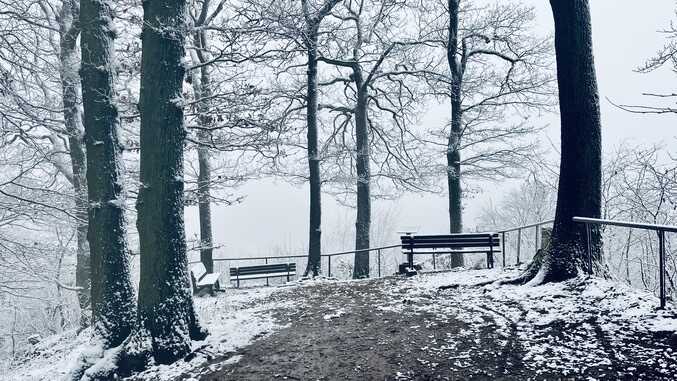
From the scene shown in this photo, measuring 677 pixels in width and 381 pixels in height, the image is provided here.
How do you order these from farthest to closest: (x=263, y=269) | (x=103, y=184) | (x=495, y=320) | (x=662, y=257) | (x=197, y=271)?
1. (x=263, y=269)
2. (x=197, y=271)
3. (x=103, y=184)
4. (x=495, y=320)
5. (x=662, y=257)

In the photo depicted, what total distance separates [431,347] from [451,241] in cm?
591

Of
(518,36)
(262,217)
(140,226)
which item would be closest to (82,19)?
(140,226)

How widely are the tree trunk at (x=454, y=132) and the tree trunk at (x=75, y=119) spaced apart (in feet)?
32.4

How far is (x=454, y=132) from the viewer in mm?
14008

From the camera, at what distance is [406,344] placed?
5262mm

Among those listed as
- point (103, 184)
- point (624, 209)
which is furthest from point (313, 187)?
point (624, 209)

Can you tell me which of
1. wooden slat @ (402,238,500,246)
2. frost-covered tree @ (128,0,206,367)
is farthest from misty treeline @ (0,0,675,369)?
wooden slat @ (402,238,500,246)

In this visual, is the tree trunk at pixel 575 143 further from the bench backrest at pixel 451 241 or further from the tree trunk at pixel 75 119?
the tree trunk at pixel 75 119

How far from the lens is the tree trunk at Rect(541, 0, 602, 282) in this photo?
20.5 ft

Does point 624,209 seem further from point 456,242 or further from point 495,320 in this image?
point 495,320

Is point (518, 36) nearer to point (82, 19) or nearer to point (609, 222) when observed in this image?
point (609, 222)

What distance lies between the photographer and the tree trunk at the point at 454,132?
13.8 m

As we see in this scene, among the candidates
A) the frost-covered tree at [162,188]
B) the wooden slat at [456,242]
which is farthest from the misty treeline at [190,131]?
the wooden slat at [456,242]

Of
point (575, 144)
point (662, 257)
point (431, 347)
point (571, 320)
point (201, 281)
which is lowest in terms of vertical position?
point (201, 281)
